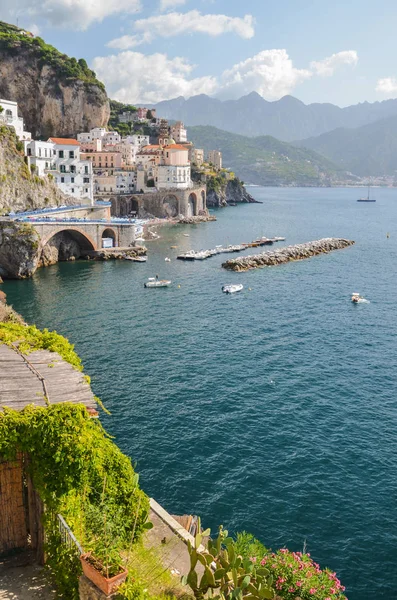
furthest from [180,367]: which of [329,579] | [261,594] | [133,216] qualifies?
[133,216]

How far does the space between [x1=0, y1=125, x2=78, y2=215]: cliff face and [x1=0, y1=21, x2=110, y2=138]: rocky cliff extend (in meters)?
67.0

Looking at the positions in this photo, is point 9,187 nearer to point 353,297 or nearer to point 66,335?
point 66,335

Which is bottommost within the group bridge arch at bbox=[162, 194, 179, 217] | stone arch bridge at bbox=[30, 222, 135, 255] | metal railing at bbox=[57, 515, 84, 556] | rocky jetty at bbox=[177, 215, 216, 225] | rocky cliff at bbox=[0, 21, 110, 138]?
metal railing at bbox=[57, 515, 84, 556]

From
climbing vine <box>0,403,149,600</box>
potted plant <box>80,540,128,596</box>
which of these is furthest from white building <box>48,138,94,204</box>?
potted plant <box>80,540,128,596</box>

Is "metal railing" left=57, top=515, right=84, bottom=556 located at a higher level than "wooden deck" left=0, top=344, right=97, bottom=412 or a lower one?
lower

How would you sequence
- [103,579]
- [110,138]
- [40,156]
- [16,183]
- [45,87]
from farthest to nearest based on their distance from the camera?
[110,138]
[45,87]
[40,156]
[16,183]
[103,579]

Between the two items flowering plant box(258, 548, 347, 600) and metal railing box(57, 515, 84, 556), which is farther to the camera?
flowering plant box(258, 548, 347, 600)

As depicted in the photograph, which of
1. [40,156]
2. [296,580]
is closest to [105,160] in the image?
[40,156]

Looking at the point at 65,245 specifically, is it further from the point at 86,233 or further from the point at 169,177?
the point at 169,177

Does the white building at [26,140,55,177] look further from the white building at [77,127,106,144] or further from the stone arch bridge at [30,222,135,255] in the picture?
the white building at [77,127,106,144]

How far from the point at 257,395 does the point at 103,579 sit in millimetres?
31493

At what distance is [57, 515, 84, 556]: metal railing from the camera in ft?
42.3

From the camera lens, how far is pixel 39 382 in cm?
1775

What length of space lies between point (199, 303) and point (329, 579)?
2037 inches
